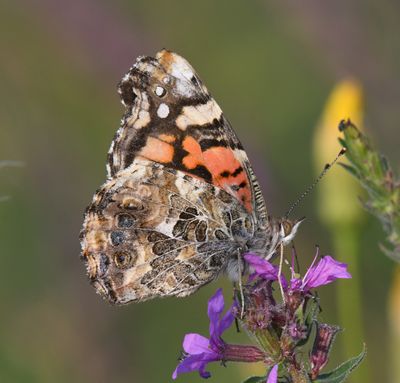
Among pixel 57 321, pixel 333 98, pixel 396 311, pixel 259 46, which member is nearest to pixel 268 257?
pixel 396 311

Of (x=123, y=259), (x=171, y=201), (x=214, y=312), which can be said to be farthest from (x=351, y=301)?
(x=214, y=312)

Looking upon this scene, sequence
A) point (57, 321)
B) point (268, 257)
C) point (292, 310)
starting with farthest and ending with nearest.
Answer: point (57, 321) → point (268, 257) → point (292, 310)

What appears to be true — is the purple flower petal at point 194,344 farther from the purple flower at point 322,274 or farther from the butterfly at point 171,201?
the butterfly at point 171,201

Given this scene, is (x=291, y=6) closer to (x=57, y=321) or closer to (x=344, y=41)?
(x=344, y=41)

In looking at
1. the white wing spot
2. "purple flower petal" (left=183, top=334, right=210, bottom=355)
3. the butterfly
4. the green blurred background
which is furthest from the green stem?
"purple flower petal" (left=183, top=334, right=210, bottom=355)

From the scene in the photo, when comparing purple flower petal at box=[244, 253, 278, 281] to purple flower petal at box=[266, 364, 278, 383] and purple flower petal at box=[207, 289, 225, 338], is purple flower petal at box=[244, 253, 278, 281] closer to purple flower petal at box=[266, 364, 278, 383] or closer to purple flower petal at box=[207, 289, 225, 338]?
purple flower petal at box=[207, 289, 225, 338]

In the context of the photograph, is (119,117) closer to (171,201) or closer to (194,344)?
(171,201)
